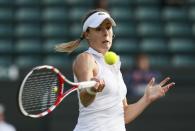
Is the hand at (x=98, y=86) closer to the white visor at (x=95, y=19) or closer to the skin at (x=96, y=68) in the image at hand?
the skin at (x=96, y=68)

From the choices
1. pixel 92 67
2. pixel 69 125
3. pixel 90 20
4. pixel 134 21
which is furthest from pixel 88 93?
pixel 134 21

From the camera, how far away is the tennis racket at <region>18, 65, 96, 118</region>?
448 centimetres

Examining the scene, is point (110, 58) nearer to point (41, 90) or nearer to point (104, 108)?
point (104, 108)

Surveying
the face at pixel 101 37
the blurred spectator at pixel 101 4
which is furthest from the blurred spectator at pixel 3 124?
the face at pixel 101 37

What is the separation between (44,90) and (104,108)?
45 cm

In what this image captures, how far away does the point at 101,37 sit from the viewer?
4.78 m

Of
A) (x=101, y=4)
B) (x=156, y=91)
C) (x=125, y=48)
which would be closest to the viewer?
(x=156, y=91)

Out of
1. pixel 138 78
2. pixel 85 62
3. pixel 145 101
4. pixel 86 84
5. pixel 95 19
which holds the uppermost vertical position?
pixel 95 19

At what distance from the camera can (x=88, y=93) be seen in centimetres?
449

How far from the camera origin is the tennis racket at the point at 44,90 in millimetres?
4480

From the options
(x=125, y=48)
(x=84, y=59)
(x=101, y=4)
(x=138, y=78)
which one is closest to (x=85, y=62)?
(x=84, y=59)

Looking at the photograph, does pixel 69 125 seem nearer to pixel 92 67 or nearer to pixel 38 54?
pixel 38 54

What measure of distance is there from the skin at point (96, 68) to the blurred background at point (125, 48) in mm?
4901

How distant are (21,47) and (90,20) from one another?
7484 millimetres
